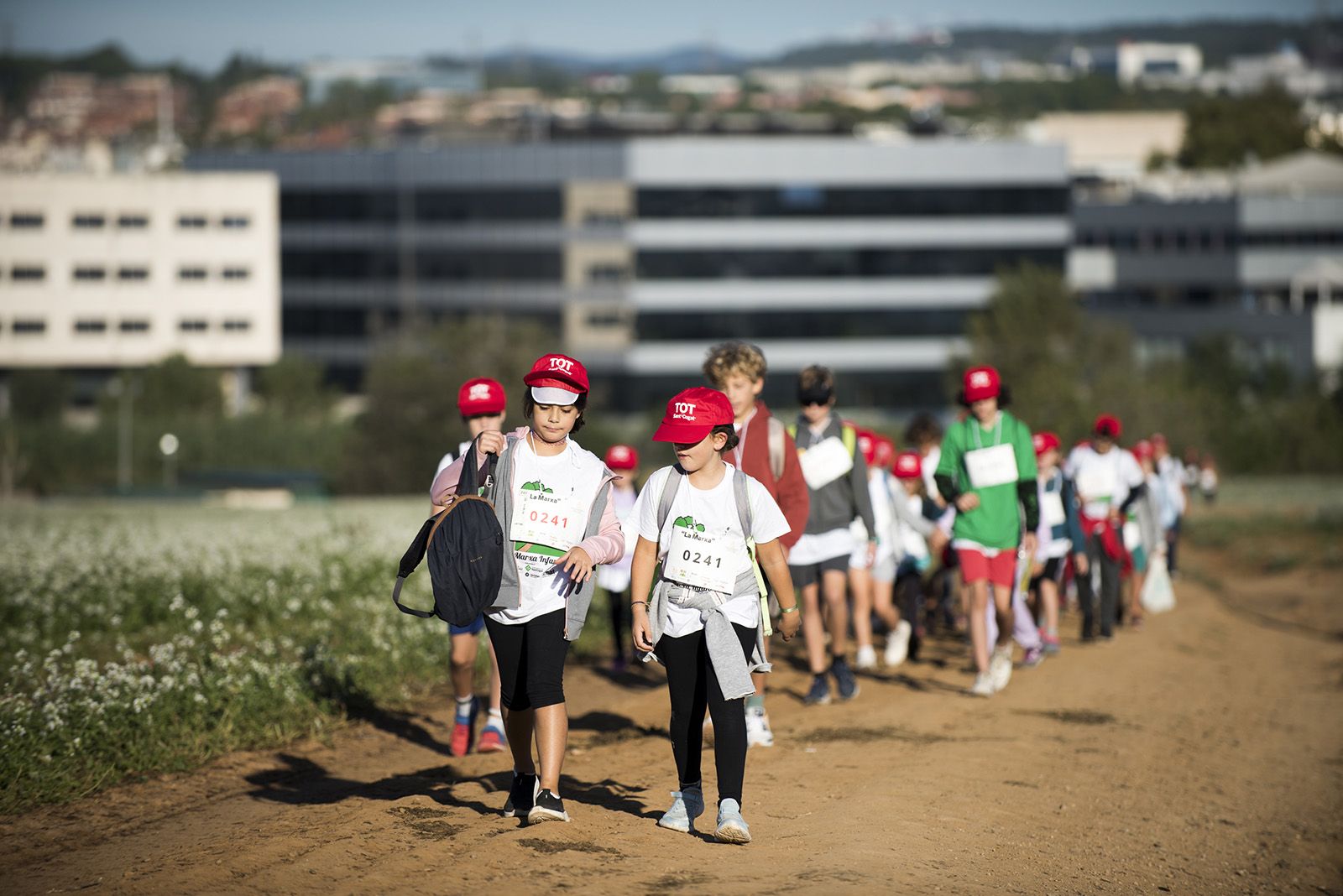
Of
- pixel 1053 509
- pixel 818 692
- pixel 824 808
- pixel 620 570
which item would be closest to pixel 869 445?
pixel 1053 509

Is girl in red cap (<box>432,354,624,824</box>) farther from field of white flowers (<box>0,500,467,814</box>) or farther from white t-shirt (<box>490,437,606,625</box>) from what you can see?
field of white flowers (<box>0,500,467,814</box>)

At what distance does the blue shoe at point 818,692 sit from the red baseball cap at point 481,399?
3.64m

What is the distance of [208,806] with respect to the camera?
879 cm

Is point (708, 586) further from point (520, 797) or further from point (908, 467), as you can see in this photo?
point (908, 467)

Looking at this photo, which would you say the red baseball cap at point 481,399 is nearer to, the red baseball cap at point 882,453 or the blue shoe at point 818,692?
the blue shoe at point 818,692

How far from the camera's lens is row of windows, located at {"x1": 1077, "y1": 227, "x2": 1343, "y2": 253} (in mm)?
93875

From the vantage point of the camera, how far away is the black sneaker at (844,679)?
465 inches

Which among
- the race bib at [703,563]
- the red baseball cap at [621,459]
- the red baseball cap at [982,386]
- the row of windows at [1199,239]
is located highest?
the row of windows at [1199,239]

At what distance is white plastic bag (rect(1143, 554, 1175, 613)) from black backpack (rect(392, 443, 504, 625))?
12.1 m

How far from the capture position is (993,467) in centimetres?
1177

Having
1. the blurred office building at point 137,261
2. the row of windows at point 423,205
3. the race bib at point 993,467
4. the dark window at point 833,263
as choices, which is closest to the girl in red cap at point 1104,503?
the race bib at point 993,467

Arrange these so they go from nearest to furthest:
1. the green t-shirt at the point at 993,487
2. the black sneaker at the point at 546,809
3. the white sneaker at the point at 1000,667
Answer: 1. the black sneaker at the point at 546,809
2. the green t-shirt at the point at 993,487
3. the white sneaker at the point at 1000,667

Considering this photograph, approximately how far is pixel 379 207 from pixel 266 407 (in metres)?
13.3

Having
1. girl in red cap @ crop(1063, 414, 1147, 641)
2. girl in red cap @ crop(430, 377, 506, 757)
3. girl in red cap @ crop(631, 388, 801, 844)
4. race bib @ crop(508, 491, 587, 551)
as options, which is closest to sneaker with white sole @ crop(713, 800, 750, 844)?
girl in red cap @ crop(631, 388, 801, 844)
